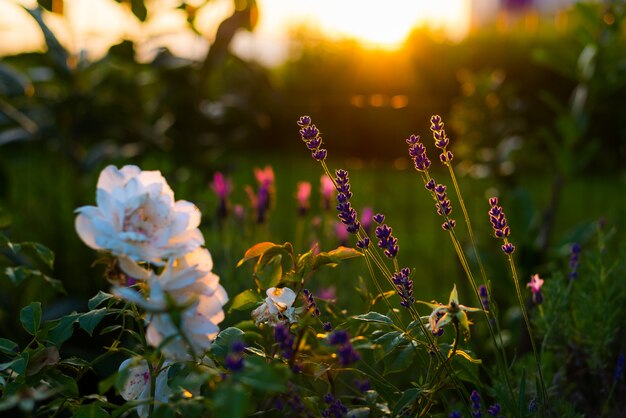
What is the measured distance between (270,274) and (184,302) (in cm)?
27

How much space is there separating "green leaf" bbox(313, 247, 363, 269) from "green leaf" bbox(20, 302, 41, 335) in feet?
1.29

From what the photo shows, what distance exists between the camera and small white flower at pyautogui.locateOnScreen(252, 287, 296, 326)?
1105 mm

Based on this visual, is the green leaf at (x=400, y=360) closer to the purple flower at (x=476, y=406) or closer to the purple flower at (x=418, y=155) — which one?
the purple flower at (x=476, y=406)

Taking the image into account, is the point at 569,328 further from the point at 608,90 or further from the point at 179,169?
the point at 179,169

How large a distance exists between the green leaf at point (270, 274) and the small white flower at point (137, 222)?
0.23 metres

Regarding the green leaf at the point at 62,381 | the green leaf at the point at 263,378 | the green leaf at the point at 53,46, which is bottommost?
the green leaf at the point at 263,378

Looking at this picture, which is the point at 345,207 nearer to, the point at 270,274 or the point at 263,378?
the point at 270,274

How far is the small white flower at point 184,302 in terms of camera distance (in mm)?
895

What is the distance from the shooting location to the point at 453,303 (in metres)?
0.99

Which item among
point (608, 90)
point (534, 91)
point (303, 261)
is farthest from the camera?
point (534, 91)

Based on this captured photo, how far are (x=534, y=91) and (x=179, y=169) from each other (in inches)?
242

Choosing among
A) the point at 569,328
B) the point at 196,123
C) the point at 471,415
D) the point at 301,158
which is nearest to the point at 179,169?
the point at 196,123

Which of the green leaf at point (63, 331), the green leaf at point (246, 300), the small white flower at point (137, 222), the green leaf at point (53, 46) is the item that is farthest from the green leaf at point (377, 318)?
the green leaf at point (53, 46)

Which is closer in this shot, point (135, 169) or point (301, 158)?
point (135, 169)
